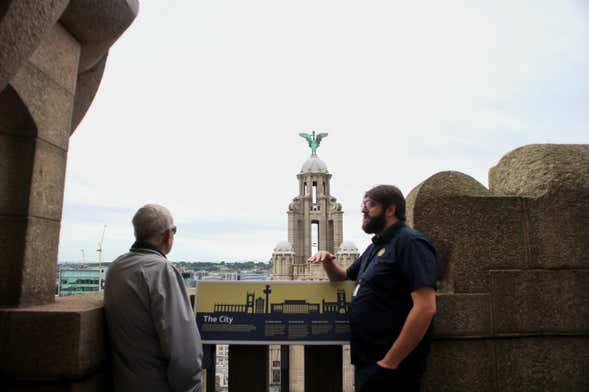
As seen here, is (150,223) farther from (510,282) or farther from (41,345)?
(510,282)

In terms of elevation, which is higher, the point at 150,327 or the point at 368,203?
the point at 368,203

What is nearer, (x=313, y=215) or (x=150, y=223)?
(x=150, y=223)

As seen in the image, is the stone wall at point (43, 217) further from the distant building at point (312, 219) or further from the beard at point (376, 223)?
the distant building at point (312, 219)

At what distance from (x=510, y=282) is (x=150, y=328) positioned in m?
2.45

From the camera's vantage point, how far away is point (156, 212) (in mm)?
2514

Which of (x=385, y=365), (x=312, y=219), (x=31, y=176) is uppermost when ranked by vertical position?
(x=312, y=219)

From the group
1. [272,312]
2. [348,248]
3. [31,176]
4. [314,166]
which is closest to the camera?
[31,176]

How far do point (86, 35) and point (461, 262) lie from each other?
3003 mm

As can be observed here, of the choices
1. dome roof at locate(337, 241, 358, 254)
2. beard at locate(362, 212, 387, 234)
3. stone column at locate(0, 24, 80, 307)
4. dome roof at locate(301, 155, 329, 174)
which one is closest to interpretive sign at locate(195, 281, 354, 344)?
beard at locate(362, 212, 387, 234)

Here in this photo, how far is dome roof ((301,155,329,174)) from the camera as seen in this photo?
5141cm

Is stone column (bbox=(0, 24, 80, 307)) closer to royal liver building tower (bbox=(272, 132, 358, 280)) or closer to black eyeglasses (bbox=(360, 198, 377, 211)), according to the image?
black eyeglasses (bbox=(360, 198, 377, 211))

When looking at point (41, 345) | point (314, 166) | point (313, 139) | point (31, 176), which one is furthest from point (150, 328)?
point (313, 139)

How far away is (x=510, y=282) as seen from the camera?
304 cm

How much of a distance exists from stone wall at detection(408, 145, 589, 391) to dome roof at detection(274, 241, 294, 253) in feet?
144
